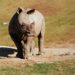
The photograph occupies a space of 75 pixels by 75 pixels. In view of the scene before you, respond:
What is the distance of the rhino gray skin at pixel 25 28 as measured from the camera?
45.7 feet

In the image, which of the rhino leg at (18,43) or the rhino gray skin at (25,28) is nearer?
the rhino gray skin at (25,28)

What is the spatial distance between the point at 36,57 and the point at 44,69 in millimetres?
2266

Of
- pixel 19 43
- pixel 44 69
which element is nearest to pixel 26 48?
pixel 19 43

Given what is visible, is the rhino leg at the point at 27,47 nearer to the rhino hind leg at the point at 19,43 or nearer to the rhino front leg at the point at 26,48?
the rhino front leg at the point at 26,48

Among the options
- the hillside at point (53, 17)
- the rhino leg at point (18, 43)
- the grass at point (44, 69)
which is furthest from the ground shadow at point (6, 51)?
the hillside at point (53, 17)

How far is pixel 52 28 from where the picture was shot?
26.6 metres

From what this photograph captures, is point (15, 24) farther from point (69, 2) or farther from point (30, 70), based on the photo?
point (69, 2)

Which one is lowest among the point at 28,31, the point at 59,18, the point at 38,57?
the point at 59,18

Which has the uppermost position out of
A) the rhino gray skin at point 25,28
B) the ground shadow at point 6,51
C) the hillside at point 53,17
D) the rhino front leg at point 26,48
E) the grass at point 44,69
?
the rhino gray skin at point 25,28

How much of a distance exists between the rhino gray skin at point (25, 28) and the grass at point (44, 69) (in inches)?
40.9

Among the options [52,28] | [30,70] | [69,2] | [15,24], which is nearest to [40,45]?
[15,24]

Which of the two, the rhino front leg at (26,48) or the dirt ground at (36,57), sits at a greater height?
the rhino front leg at (26,48)

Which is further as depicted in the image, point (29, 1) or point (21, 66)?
point (29, 1)

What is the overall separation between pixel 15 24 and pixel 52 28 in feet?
40.1
